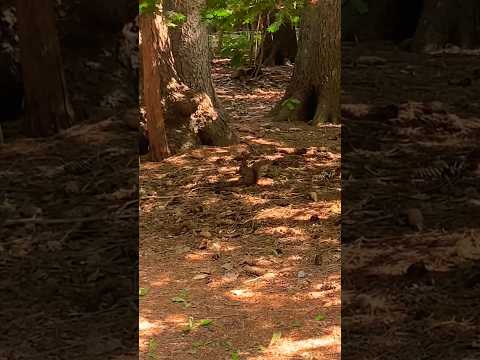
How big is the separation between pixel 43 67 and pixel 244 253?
3.89 metres

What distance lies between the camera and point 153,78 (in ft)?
22.2

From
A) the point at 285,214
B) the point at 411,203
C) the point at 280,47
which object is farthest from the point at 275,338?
the point at 280,47

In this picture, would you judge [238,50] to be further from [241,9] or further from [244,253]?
[244,253]

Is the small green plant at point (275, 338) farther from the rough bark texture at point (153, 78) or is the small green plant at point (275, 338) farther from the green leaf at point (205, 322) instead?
the rough bark texture at point (153, 78)

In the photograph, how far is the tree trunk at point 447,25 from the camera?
1.57 metres

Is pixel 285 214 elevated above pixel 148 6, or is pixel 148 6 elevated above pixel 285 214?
pixel 148 6

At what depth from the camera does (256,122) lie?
908cm

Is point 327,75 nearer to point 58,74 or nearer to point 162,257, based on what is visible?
point 162,257

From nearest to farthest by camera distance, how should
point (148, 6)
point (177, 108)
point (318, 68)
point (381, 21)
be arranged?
point (381, 21) < point (148, 6) < point (177, 108) < point (318, 68)

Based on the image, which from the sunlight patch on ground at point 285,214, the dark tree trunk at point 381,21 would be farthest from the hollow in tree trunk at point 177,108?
the dark tree trunk at point 381,21

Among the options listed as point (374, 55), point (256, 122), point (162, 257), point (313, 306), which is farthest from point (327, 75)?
point (374, 55)

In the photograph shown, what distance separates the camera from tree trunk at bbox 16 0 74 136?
1.56 metres

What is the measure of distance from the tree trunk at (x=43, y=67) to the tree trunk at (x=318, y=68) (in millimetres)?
7158

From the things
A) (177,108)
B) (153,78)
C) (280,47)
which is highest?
(153,78)
